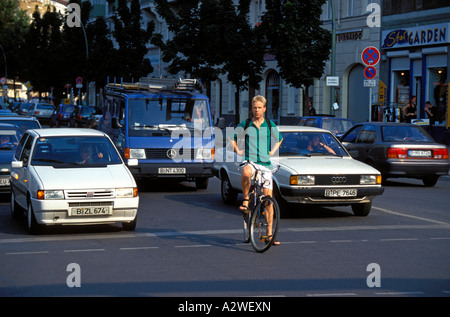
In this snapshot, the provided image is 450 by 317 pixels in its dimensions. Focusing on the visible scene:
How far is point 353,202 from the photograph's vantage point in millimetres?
13406

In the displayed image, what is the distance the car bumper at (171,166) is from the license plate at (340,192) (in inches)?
203

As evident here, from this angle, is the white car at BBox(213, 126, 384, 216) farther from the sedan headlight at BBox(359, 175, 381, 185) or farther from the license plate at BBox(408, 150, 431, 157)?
the license plate at BBox(408, 150, 431, 157)

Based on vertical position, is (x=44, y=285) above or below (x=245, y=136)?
below

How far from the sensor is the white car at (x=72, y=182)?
11297 millimetres

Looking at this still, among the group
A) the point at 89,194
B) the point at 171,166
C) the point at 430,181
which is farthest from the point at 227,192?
the point at 430,181

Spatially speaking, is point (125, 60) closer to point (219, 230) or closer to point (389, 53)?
point (389, 53)

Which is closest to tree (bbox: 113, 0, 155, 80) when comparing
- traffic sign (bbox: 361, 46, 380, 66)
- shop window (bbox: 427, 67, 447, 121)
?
shop window (bbox: 427, 67, 447, 121)

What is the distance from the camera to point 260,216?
33.5 ft

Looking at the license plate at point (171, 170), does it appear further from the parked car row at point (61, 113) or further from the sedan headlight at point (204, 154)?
the parked car row at point (61, 113)

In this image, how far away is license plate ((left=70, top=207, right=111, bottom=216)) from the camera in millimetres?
11344

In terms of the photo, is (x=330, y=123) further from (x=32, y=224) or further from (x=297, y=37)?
(x=32, y=224)

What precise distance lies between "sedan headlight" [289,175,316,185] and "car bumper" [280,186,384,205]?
77 millimetres
